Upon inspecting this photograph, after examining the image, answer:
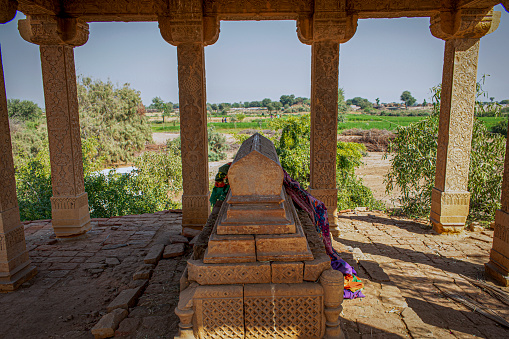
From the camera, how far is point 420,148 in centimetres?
780

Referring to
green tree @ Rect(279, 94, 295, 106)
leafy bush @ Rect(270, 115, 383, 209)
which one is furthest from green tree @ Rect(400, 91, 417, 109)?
leafy bush @ Rect(270, 115, 383, 209)

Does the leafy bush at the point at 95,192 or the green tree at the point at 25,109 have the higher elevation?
the green tree at the point at 25,109

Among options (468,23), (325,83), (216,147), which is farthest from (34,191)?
A: (216,147)

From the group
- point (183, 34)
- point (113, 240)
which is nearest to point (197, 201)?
point (113, 240)

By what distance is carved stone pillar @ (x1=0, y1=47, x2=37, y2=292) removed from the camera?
4281 mm

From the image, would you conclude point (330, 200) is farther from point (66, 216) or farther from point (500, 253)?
point (66, 216)

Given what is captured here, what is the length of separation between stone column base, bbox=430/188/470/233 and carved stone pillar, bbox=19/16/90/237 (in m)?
6.64

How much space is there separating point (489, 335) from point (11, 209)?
5818 millimetres

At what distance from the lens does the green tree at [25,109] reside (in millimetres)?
24439

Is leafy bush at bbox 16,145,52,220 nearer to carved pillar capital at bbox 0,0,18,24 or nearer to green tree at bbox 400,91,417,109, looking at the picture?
carved pillar capital at bbox 0,0,18,24

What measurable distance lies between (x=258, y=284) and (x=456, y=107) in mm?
5255

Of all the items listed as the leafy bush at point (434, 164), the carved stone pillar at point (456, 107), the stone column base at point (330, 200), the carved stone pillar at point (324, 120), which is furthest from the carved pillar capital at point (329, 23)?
the leafy bush at point (434, 164)

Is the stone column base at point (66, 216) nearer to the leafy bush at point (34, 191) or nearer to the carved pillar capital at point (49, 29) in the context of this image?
the carved pillar capital at point (49, 29)

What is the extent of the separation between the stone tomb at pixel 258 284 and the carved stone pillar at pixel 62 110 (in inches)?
164
